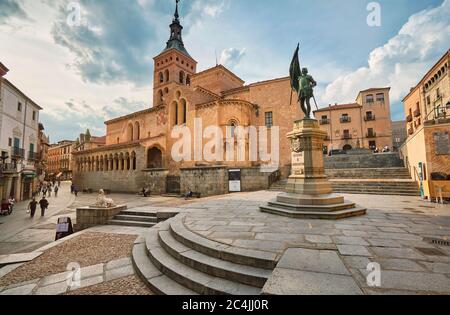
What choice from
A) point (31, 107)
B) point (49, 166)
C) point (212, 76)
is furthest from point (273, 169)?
point (49, 166)

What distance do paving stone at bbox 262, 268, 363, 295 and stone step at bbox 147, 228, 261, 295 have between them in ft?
1.86

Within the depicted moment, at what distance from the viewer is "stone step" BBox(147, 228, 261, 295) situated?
274 centimetres

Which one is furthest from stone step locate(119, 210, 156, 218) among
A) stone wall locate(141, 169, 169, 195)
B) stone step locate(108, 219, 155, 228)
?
stone wall locate(141, 169, 169, 195)

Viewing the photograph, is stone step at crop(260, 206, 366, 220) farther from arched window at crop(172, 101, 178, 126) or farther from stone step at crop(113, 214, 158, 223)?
arched window at crop(172, 101, 178, 126)

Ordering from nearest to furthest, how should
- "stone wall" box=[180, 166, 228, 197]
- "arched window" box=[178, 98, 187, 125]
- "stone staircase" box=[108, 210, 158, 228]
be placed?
"stone staircase" box=[108, 210, 158, 228] → "stone wall" box=[180, 166, 228, 197] → "arched window" box=[178, 98, 187, 125]

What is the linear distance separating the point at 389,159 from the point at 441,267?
776 inches

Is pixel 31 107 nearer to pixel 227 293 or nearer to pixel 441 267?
pixel 227 293

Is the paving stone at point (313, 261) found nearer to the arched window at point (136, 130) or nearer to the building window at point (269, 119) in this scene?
the building window at point (269, 119)

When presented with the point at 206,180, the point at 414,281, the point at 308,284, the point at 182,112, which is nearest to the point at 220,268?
the point at 308,284

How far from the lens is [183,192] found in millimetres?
19406

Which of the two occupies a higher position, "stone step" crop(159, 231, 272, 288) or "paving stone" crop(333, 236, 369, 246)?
"paving stone" crop(333, 236, 369, 246)

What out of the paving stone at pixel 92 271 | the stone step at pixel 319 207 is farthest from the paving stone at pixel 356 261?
the paving stone at pixel 92 271

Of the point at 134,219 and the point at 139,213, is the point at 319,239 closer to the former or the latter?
the point at 134,219
